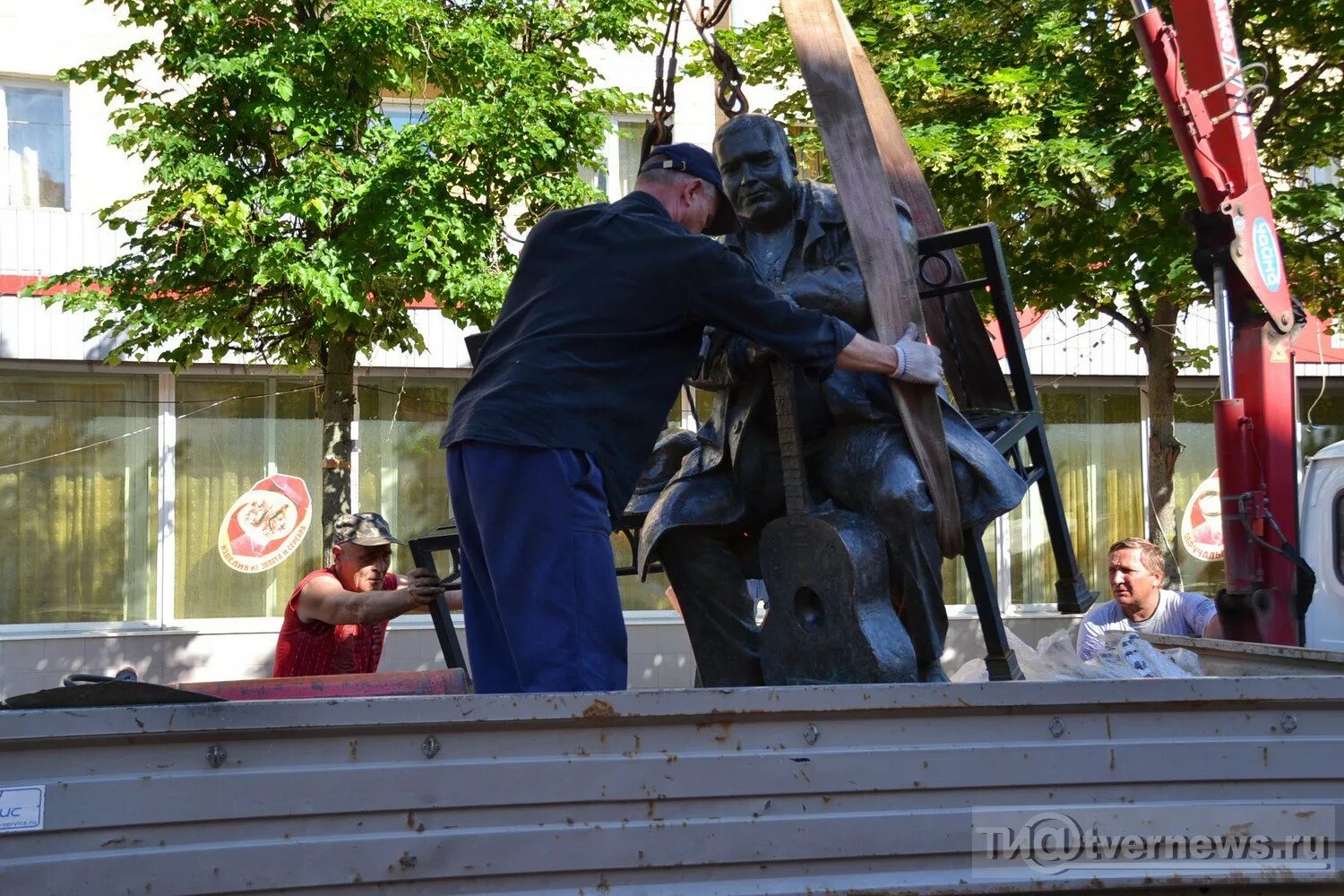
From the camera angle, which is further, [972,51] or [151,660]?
[151,660]

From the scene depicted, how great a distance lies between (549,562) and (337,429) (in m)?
7.06

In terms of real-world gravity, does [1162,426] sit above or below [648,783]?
above

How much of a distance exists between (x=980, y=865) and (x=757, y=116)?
7.39 ft

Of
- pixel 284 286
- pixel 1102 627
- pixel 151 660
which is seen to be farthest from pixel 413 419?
pixel 1102 627

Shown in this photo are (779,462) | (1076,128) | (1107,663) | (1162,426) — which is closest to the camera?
(779,462)

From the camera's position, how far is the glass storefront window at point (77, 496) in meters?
12.6

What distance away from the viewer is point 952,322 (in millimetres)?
4711

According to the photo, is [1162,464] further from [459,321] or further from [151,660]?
[151,660]

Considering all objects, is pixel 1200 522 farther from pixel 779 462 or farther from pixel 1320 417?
pixel 779 462

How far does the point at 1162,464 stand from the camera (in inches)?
419

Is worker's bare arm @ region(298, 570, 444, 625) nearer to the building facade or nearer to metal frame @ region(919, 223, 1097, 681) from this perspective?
metal frame @ region(919, 223, 1097, 681)

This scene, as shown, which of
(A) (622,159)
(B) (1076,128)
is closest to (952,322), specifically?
(B) (1076,128)

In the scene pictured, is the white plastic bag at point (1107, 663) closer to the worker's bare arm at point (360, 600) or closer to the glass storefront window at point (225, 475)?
the worker's bare arm at point (360, 600)
